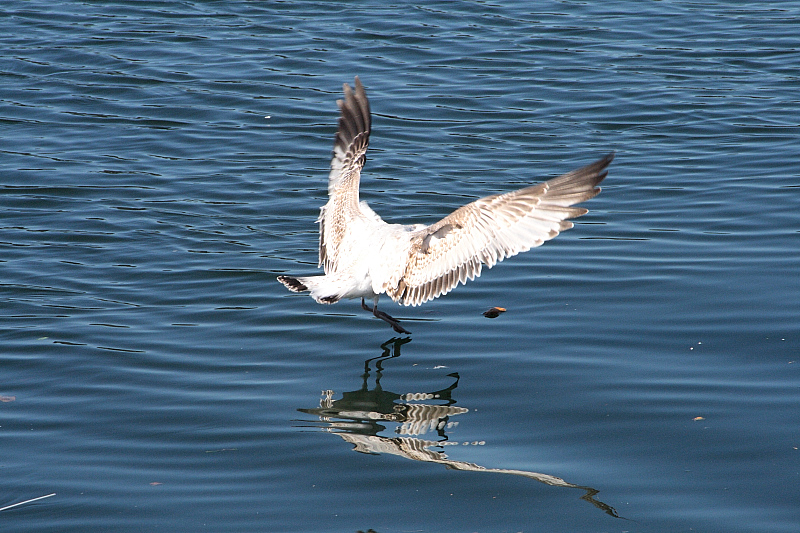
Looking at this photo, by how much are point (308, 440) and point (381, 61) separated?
994cm

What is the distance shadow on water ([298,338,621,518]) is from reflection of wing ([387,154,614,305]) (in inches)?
25.8

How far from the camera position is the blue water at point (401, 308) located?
5359 millimetres

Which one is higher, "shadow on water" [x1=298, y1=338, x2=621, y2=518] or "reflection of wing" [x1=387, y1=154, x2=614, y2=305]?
"reflection of wing" [x1=387, y1=154, x2=614, y2=305]

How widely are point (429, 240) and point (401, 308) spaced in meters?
1.33

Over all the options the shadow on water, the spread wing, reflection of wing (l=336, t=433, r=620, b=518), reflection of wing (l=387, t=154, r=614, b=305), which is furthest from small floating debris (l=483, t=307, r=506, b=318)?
reflection of wing (l=336, t=433, r=620, b=518)

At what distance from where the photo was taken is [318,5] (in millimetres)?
17734

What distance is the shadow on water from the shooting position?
18.6 ft

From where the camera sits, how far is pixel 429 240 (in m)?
6.84

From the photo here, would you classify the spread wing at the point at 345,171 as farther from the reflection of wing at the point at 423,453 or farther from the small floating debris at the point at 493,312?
the reflection of wing at the point at 423,453

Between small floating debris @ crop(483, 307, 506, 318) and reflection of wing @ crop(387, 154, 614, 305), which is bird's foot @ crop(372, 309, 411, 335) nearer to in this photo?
reflection of wing @ crop(387, 154, 614, 305)

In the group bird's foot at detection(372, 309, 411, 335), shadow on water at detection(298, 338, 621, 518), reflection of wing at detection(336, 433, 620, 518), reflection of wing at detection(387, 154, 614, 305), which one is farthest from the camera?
bird's foot at detection(372, 309, 411, 335)

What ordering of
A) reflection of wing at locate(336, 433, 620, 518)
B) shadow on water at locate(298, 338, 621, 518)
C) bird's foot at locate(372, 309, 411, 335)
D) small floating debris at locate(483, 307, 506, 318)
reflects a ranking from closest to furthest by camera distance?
reflection of wing at locate(336, 433, 620, 518) → shadow on water at locate(298, 338, 621, 518) → bird's foot at locate(372, 309, 411, 335) → small floating debris at locate(483, 307, 506, 318)

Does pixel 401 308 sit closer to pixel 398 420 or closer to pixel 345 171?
pixel 345 171

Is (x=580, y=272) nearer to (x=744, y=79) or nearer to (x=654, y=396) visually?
(x=654, y=396)
